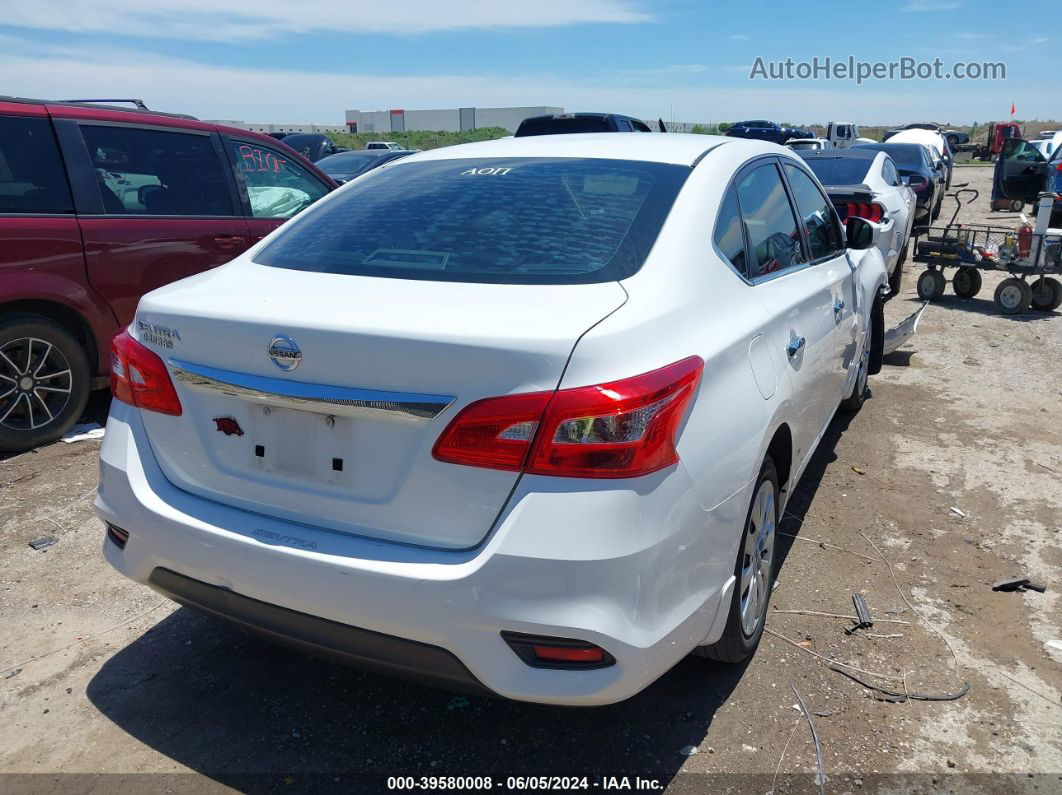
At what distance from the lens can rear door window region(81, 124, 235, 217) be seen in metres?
5.26

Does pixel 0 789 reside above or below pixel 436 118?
below

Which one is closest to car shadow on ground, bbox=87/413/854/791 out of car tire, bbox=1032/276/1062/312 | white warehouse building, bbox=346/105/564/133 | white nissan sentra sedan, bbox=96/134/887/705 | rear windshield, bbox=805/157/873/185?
white nissan sentra sedan, bbox=96/134/887/705

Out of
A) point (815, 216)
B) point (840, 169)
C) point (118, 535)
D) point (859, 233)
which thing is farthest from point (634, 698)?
point (840, 169)

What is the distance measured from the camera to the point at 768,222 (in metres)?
3.43

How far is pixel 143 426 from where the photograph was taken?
2.57 meters

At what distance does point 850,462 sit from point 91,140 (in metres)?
4.97

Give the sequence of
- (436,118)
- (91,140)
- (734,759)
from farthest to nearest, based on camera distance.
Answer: (436,118) < (91,140) < (734,759)

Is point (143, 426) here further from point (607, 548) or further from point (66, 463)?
point (66, 463)

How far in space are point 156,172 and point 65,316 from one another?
3.68 ft

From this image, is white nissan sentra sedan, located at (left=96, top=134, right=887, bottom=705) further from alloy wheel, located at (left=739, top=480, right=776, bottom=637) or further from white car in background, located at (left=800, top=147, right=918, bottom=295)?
white car in background, located at (left=800, top=147, right=918, bottom=295)

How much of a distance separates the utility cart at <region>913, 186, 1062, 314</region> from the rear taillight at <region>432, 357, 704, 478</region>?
8301 millimetres

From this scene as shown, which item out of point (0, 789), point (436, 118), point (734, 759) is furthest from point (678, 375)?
point (436, 118)

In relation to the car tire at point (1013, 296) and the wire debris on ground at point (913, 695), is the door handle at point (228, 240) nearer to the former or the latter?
the wire debris on ground at point (913, 695)

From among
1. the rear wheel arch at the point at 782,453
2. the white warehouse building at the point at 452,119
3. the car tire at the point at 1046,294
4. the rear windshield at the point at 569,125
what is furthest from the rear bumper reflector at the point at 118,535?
the white warehouse building at the point at 452,119
